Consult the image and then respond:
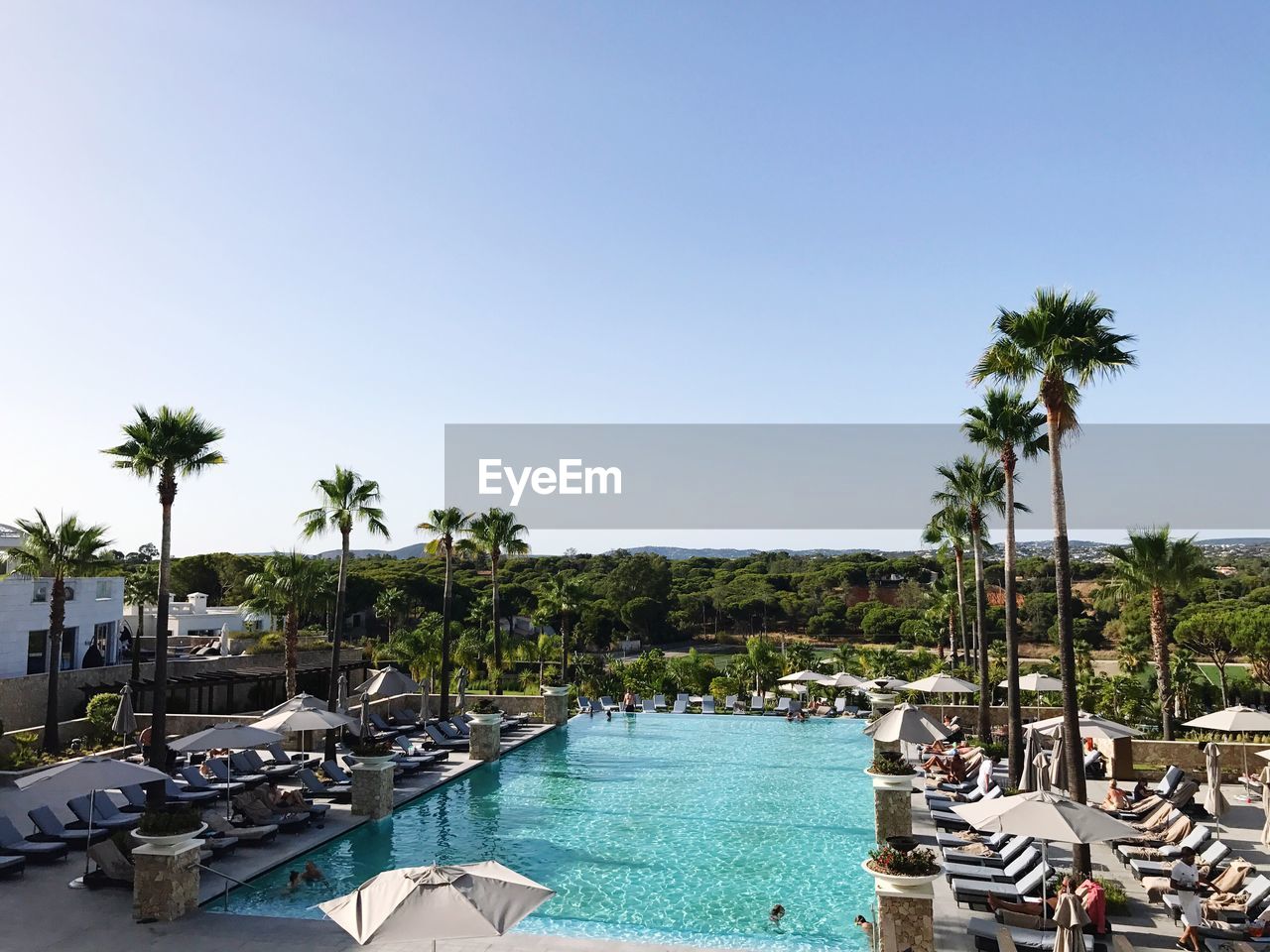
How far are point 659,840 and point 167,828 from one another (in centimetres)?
818

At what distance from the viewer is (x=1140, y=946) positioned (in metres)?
10.1

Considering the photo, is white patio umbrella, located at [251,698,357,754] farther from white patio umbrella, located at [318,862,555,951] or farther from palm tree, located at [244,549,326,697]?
palm tree, located at [244,549,326,697]

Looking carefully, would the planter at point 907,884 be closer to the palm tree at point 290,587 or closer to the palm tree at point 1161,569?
the palm tree at point 1161,569

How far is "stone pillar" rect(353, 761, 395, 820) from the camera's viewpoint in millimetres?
16641

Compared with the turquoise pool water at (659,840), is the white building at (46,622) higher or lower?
higher

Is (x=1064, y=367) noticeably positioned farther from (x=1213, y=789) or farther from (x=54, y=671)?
(x=54, y=671)

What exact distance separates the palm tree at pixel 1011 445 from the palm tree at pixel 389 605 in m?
44.3

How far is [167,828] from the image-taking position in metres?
11.1

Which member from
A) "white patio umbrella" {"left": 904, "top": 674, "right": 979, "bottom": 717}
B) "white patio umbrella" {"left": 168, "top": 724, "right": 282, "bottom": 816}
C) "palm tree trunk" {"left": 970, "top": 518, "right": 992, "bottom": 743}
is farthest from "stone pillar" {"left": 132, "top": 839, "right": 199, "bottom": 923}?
"white patio umbrella" {"left": 904, "top": 674, "right": 979, "bottom": 717}

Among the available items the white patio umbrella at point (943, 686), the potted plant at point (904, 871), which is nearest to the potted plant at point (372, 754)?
the potted plant at point (904, 871)

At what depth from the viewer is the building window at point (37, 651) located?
2892 cm

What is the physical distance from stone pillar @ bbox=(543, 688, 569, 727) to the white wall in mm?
16346

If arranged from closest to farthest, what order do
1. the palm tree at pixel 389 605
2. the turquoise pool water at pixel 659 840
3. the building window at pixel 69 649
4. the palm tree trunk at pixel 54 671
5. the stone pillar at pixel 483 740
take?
the turquoise pool water at pixel 659 840, the palm tree trunk at pixel 54 671, the stone pillar at pixel 483 740, the building window at pixel 69 649, the palm tree at pixel 389 605

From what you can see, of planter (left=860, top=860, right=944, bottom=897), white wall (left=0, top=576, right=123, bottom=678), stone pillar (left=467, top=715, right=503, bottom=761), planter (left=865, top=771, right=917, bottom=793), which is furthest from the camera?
white wall (left=0, top=576, right=123, bottom=678)
